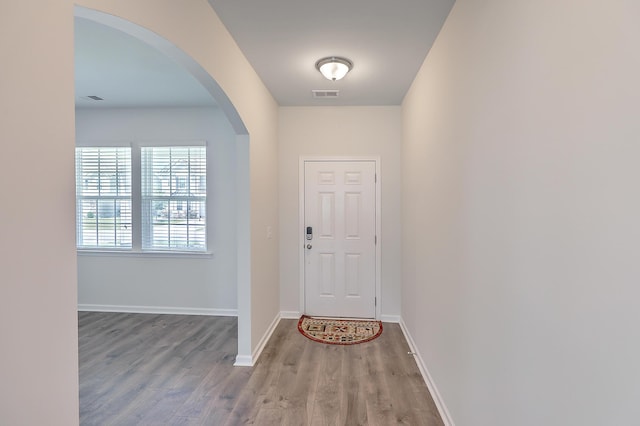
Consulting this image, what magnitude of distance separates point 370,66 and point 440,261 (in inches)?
71.9

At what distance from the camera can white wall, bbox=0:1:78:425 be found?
875 mm

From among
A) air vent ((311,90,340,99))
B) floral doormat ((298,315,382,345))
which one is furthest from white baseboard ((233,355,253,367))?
air vent ((311,90,340,99))

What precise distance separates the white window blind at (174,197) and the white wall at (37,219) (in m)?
3.24

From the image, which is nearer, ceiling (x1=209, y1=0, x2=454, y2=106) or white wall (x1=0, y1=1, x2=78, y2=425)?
white wall (x1=0, y1=1, x2=78, y2=425)

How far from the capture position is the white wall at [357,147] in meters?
4.04

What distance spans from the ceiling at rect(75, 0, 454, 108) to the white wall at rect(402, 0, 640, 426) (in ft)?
1.52

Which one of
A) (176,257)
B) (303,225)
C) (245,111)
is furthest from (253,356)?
(245,111)

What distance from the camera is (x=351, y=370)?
2812 millimetres

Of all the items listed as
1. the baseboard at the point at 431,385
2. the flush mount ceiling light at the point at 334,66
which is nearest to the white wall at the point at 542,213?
the baseboard at the point at 431,385

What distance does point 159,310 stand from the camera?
4.32 m

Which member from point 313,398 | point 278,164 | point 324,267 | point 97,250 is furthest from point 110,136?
point 313,398

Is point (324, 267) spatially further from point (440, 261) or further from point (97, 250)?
point (97, 250)

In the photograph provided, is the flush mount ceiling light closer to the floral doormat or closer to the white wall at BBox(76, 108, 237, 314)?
the white wall at BBox(76, 108, 237, 314)

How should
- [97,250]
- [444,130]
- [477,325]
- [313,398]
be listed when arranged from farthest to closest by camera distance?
[97,250], [313,398], [444,130], [477,325]
